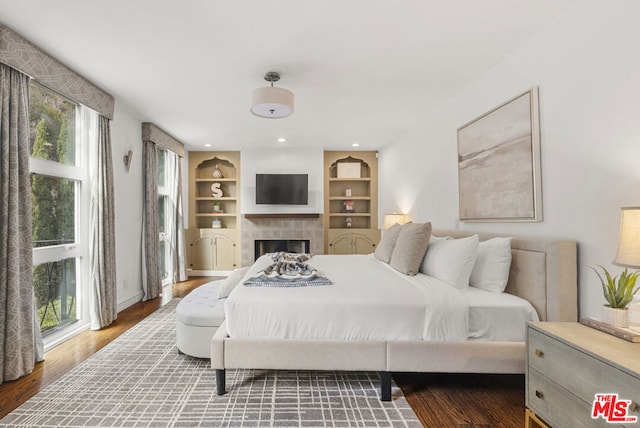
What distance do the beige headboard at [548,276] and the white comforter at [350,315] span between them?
1.63 ft

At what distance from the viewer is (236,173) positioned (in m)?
6.31

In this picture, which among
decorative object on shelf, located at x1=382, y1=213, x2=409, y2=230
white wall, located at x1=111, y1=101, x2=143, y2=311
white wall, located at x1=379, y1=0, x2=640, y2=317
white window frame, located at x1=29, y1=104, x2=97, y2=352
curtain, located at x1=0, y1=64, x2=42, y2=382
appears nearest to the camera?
white wall, located at x1=379, y1=0, x2=640, y2=317

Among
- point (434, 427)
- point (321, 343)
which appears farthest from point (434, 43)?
point (434, 427)

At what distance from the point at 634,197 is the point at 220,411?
2502mm

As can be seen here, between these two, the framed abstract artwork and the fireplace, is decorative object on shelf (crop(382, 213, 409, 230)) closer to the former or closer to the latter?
the framed abstract artwork

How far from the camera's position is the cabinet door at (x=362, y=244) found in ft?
20.1

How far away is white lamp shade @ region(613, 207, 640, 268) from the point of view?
4.21ft

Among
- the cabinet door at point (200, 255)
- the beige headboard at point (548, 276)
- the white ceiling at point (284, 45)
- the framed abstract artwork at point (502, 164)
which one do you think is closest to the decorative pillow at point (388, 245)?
the framed abstract artwork at point (502, 164)

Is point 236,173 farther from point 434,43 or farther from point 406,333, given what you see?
point 406,333

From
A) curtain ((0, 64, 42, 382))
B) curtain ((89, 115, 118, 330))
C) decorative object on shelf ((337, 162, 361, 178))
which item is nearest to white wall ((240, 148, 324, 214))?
decorative object on shelf ((337, 162, 361, 178))

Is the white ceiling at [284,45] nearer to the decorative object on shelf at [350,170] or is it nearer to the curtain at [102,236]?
the curtain at [102,236]

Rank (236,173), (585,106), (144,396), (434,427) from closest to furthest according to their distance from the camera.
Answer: (434,427)
(585,106)
(144,396)
(236,173)

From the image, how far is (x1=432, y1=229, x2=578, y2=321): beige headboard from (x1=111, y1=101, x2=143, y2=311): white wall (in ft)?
13.5
